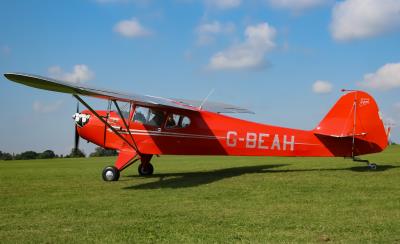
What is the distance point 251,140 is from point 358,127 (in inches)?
116

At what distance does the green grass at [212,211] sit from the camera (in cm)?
497

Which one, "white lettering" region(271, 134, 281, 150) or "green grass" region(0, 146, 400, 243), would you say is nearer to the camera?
"green grass" region(0, 146, 400, 243)

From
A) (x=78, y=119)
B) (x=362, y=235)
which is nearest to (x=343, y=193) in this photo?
(x=362, y=235)

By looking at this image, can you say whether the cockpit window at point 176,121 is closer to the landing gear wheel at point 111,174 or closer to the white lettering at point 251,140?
the white lettering at point 251,140

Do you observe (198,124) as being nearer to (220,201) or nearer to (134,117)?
(134,117)

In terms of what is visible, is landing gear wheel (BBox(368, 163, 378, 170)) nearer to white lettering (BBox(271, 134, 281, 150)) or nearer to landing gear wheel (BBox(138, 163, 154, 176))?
white lettering (BBox(271, 134, 281, 150))

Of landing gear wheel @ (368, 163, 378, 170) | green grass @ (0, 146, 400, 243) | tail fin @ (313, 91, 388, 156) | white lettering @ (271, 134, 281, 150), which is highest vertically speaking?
tail fin @ (313, 91, 388, 156)

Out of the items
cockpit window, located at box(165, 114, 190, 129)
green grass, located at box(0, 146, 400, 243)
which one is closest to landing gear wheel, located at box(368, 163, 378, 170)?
green grass, located at box(0, 146, 400, 243)

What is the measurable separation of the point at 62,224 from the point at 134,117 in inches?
272

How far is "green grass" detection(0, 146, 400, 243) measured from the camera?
16.3ft

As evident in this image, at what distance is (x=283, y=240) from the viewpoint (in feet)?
15.3

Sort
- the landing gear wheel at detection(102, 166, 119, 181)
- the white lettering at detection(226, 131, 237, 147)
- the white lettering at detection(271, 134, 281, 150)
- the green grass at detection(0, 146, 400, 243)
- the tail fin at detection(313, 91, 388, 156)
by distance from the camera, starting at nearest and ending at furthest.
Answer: the green grass at detection(0, 146, 400, 243) → the landing gear wheel at detection(102, 166, 119, 181) → the tail fin at detection(313, 91, 388, 156) → the white lettering at detection(271, 134, 281, 150) → the white lettering at detection(226, 131, 237, 147)

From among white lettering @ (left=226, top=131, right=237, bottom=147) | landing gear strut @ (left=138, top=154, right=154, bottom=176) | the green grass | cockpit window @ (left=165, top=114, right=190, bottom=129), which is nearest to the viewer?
the green grass

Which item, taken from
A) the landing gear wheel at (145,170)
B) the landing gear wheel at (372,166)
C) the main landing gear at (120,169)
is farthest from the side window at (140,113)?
the landing gear wheel at (372,166)
